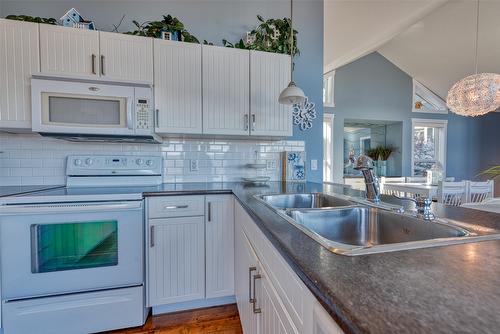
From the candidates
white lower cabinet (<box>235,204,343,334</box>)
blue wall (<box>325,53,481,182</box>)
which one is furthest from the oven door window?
blue wall (<box>325,53,481,182</box>)

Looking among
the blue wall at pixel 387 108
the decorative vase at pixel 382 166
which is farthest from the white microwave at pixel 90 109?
the decorative vase at pixel 382 166

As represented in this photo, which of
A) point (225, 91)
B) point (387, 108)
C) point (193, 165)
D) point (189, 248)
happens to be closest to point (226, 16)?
point (225, 91)

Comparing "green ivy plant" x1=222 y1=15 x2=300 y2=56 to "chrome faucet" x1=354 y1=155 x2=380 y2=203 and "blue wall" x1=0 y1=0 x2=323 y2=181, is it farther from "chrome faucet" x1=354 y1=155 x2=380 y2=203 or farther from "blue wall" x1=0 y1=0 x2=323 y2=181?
"chrome faucet" x1=354 y1=155 x2=380 y2=203

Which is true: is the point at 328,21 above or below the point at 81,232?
above

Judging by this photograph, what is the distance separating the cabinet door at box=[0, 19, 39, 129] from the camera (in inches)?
65.2

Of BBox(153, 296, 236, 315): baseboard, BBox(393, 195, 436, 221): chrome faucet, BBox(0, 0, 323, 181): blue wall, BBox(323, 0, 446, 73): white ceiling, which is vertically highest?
BBox(323, 0, 446, 73): white ceiling

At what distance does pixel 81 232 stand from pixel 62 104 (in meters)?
0.92

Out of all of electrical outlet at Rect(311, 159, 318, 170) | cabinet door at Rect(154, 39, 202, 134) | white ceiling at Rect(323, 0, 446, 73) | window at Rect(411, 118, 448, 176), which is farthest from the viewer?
window at Rect(411, 118, 448, 176)

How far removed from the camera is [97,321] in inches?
58.8

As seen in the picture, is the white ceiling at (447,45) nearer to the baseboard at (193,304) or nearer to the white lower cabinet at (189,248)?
the white lower cabinet at (189,248)

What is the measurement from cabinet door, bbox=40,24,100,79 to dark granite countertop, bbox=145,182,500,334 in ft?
Answer: 6.31

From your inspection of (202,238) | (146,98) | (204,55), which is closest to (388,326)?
(202,238)

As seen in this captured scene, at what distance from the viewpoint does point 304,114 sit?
252cm

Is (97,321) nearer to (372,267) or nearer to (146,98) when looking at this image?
(146,98)
